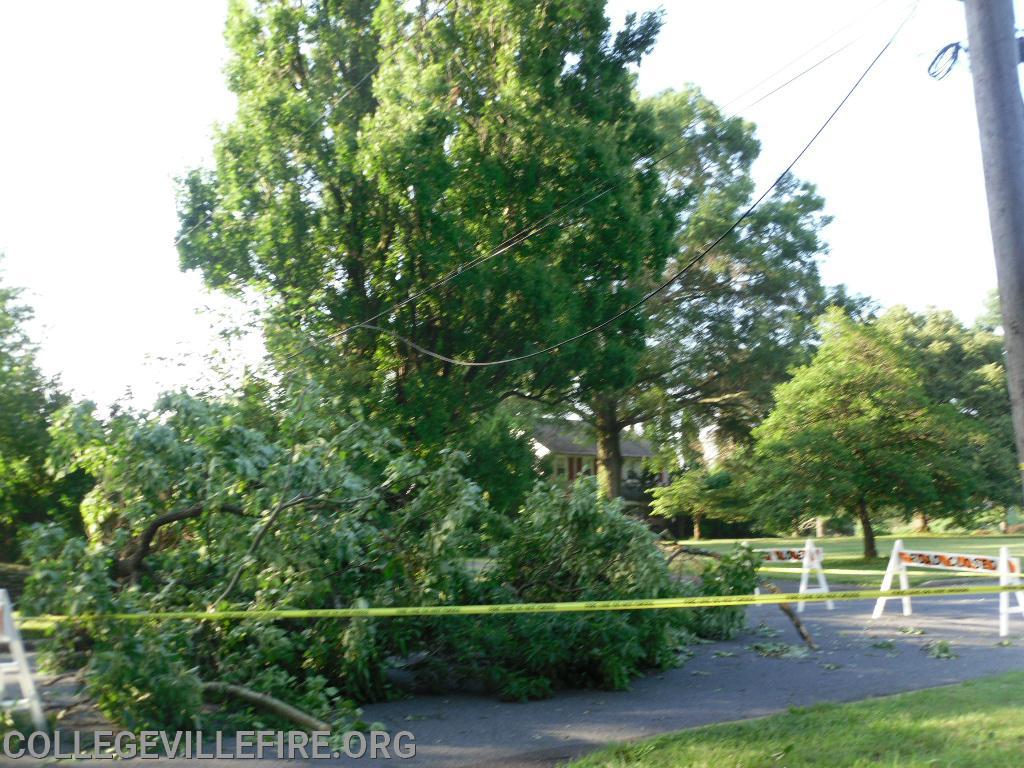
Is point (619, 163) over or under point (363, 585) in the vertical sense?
over

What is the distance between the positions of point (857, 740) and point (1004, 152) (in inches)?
158

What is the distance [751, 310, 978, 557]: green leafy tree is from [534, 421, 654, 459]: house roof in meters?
11.5

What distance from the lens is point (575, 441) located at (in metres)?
44.6

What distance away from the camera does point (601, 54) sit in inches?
891

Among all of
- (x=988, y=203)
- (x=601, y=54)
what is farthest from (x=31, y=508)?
(x=988, y=203)

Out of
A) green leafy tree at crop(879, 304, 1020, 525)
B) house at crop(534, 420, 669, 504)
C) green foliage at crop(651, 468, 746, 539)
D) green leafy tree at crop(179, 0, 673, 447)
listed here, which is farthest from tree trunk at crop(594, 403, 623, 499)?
green leafy tree at crop(179, 0, 673, 447)

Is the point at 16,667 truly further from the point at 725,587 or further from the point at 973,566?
the point at 973,566

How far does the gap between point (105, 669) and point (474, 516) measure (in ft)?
13.1

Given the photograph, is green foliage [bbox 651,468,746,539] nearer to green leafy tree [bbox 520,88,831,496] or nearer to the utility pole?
green leafy tree [bbox 520,88,831,496]

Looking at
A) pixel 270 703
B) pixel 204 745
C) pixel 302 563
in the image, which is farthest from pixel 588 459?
pixel 204 745

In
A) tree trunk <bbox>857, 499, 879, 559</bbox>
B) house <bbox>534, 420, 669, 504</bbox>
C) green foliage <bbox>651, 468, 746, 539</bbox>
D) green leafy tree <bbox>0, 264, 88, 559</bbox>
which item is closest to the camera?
green leafy tree <bbox>0, 264, 88, 559</bbox>

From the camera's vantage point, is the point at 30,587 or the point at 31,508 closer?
the point at 30,587

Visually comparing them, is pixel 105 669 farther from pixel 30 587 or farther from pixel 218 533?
pixel 218 533

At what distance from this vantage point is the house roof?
130ft
